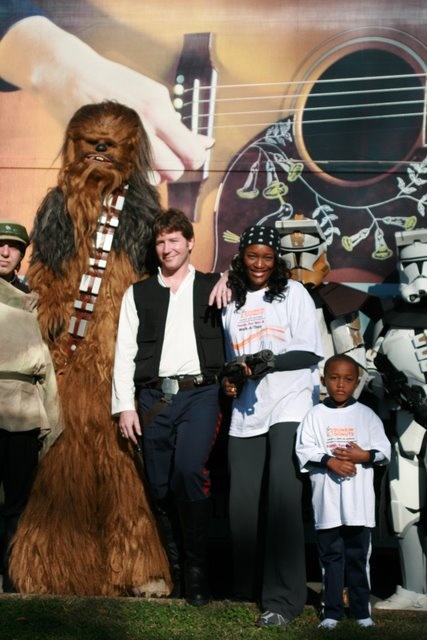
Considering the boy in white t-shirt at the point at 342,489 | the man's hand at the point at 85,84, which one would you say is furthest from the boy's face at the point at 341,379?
the man's hand at the point at 85,84

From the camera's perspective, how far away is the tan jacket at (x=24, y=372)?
4820 mm

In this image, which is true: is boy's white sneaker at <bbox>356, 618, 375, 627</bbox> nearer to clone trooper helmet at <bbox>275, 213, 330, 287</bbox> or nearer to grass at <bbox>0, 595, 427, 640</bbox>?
grass at <bbox>0, 595, 427, 640</bbox>

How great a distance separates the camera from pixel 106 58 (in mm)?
5906

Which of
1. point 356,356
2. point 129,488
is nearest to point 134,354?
point 129,488

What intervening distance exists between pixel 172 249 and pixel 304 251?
2.79ft

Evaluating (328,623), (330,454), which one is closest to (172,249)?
(330,454)

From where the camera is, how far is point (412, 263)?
5.29 meters

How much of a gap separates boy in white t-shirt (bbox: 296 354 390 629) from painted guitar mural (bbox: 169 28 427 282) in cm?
142

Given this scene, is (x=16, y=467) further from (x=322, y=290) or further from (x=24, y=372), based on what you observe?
(x=322, y=290)

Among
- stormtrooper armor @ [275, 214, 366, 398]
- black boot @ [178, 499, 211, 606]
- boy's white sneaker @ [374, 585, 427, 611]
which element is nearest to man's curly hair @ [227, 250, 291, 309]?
stormtrooper armor @ [275, 214, 366, 398]

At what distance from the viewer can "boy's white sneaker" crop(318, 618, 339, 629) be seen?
4.32m

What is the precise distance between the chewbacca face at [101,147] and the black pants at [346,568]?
2.03 meters

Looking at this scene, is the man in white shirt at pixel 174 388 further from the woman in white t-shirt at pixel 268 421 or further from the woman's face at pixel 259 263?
the woman's face at pixel 259 263

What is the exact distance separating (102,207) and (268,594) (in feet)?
6.66
